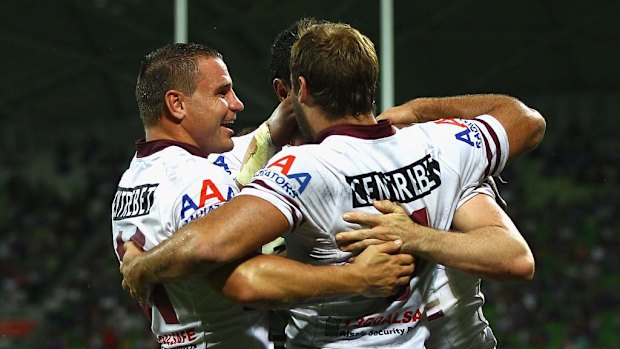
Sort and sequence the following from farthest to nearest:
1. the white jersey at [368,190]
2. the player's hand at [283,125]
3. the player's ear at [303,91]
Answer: the player's hand at [283,125] < the player's ear at [303,91] < the white jersey at [368,190]

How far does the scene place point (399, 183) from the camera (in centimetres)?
231

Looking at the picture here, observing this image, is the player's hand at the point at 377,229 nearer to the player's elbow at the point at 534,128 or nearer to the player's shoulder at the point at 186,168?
the player's shoulder at the point at 186,168

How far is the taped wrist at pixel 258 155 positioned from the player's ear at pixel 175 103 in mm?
293

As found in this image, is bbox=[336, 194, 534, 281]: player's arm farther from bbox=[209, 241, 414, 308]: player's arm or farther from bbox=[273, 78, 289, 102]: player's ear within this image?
bbox=[273, 78, 289, 102]: player's ear

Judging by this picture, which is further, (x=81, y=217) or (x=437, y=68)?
(x=81, y=217)

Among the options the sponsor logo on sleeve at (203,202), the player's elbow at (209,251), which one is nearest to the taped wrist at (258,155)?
the sponsor logo on sleeve at (203,202)

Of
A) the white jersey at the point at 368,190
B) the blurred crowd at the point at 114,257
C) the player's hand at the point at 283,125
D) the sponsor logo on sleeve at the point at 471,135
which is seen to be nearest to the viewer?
the white jersey at the point at 368,190

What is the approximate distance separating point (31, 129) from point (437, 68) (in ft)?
24.5

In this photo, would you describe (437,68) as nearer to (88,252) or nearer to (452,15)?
(452,15)

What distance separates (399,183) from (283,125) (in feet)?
1.94

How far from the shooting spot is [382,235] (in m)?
2.27

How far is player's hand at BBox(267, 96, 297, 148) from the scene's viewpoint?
278 centimetres

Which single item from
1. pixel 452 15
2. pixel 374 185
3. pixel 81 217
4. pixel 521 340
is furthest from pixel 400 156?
pixel 81 217

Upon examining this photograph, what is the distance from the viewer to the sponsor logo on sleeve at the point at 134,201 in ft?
8.13
